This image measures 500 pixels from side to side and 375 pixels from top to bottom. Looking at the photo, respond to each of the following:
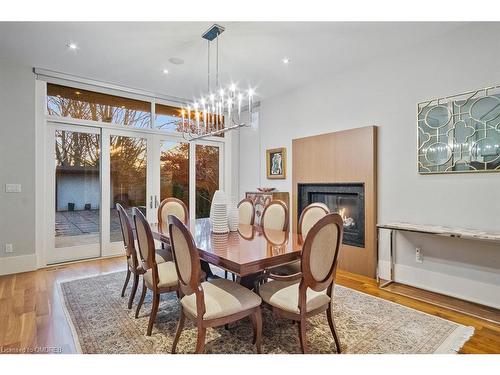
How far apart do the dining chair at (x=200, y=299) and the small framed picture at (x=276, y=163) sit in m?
3.25

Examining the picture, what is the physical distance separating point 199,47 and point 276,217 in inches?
86.5

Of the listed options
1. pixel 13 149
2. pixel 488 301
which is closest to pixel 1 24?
pixel 13 149

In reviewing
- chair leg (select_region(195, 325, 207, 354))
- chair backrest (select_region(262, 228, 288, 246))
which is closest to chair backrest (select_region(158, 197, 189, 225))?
chair backrest (select_region(262, 228, 288, 246))

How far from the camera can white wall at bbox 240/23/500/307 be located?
9.02ft

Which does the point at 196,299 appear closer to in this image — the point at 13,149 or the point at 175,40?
the point at 175,40

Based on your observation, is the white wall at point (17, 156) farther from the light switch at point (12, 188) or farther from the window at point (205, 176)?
the window at point (205, 176)

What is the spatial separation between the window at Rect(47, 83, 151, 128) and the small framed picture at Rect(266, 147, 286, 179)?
7.41ft

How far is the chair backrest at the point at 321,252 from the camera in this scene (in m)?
1.74

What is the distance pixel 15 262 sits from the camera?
3.77 metres

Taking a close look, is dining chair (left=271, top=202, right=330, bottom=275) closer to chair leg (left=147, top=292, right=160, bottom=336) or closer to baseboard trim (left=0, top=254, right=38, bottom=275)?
chair leg (left=147, top=292, right=160, bottom=336)

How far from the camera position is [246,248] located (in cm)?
217

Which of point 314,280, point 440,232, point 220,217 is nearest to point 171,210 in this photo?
point 220,217

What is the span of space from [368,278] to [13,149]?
16.5 feet
